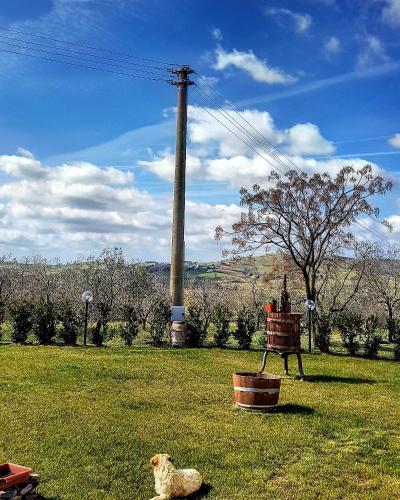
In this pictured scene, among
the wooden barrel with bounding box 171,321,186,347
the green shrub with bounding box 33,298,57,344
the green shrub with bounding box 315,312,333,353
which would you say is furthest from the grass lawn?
the green shrub with bounding box 315,312,333,353

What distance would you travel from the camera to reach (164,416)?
8805 millimetres

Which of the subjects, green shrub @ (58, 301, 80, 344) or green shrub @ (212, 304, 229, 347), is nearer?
green shrub @ (58, 301, 80, 344)

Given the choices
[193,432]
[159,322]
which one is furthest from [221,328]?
[193,432]

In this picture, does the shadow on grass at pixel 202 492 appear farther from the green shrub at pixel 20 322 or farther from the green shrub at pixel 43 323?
the green shrub at pixel 20 322

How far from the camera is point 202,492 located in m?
5.75

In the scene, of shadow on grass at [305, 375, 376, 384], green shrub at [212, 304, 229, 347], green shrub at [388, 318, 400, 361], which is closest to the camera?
shadow on grass at [305, 375, 376, 384]

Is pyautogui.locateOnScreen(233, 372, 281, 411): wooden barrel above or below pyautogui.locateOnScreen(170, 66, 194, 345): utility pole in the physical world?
below

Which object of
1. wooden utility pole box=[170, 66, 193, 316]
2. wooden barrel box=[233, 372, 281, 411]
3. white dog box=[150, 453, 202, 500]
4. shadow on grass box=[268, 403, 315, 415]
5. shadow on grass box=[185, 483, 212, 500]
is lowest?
shadow on grass box=[185, 483, 212, 500]

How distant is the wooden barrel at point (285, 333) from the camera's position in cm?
1272

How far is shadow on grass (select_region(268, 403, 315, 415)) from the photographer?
30.8 ft

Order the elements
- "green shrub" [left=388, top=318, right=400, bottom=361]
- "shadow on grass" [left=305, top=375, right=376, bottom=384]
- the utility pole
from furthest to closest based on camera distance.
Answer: the utility pole
"green shrub" [left=388, top=318, right=400, bottom=361]
"shadow on grass" [left=305, top=375, right=376, bottom=384]

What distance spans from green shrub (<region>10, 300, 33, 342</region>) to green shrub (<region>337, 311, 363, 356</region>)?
1200 centimetres

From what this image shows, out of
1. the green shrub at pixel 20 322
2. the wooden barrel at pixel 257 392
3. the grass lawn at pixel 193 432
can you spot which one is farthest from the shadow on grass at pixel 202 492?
the green shrub at pixel 20 322

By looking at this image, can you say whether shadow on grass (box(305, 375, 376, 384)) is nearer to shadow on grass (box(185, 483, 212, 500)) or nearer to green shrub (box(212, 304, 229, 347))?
green shrub (box(212, 304, 229, 347))
